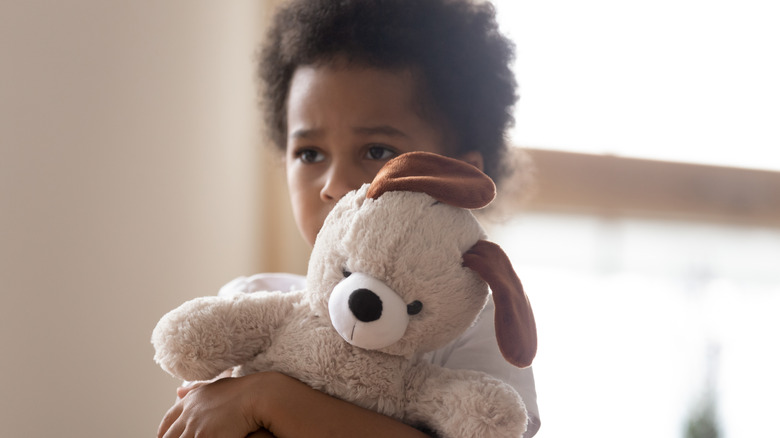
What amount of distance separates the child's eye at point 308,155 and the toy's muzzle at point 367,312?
39 centimetres

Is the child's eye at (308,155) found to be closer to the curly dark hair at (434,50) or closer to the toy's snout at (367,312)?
the curly dark hair at (434,50)

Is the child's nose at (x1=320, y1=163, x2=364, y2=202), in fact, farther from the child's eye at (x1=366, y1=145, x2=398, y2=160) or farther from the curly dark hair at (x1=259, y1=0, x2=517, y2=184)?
the curly dark hair at (x1=259, y1=0, x2=517, y2=184)

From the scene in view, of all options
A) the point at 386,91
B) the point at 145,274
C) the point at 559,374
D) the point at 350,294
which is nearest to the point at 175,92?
the point at 145,274

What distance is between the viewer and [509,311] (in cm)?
50

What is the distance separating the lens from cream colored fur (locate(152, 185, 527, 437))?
50 cm

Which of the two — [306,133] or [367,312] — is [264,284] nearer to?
[306,133]

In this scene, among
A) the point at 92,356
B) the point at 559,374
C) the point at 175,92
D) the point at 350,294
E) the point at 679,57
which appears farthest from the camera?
the point at 679,57

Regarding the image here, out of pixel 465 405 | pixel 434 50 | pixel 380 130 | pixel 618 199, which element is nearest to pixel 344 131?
pixel 380 130

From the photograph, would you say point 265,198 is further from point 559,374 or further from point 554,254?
point 559,374

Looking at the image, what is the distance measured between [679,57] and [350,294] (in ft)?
5.17

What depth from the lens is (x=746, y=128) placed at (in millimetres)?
1803

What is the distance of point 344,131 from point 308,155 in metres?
0.09

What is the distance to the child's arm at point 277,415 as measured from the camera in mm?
540

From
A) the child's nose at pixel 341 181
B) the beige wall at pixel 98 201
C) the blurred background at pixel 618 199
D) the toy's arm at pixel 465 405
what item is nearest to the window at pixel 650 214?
the blurred background at pixel 618 199
